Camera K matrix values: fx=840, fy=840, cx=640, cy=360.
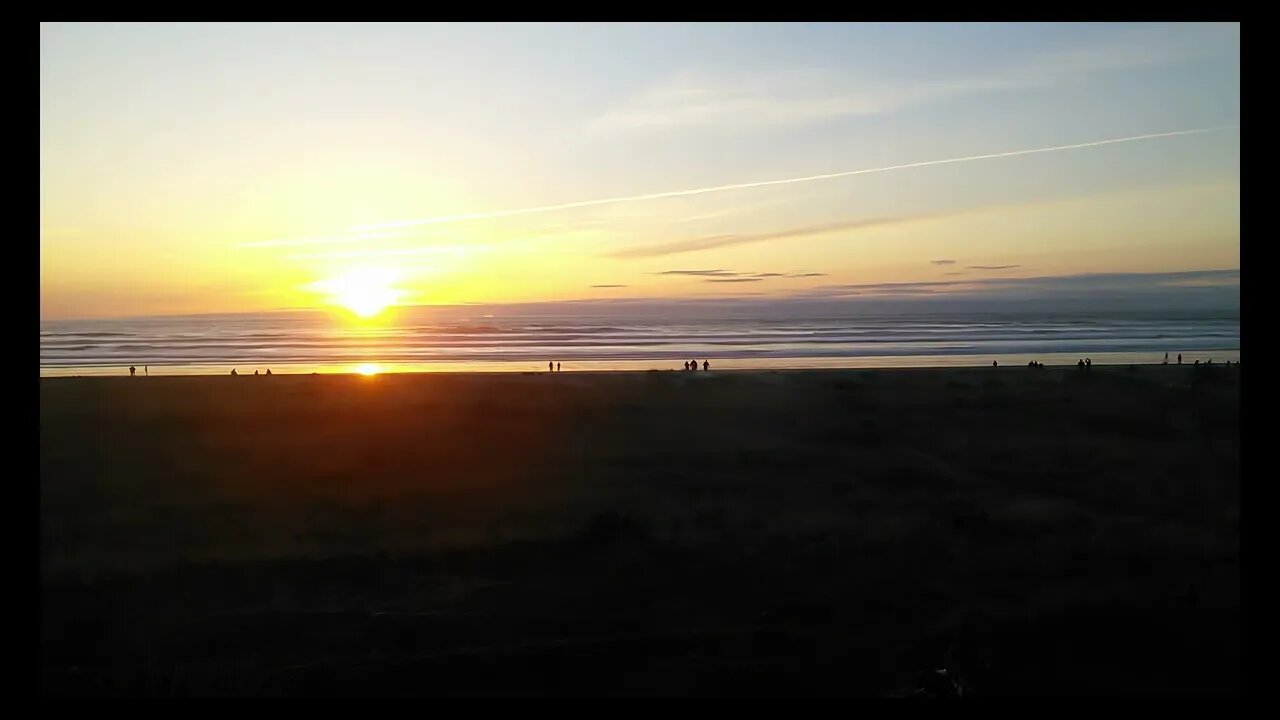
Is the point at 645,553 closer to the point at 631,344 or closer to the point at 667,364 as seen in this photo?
the point at 667,364

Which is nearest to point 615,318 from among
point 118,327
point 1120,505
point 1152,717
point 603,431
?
point 118,327

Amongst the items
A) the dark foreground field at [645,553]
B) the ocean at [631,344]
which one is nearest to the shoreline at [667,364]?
the ocean at [631,344]

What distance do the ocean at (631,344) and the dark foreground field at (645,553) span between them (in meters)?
14.7

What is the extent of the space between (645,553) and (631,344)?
39.1 m

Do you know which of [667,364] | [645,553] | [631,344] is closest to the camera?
[645,553]

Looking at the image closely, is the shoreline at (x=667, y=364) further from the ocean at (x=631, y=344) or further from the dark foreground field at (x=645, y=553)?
the dark foreground field at (x=645, y=553)

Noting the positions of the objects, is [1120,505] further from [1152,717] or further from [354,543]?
[354,543]

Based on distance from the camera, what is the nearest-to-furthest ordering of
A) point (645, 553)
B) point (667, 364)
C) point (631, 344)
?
point (645, 553) → point (667, 364) → point (631, 344)

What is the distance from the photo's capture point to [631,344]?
48.2 metres

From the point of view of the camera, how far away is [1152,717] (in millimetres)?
4363

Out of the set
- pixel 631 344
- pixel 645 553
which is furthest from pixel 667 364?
pixel 645 553

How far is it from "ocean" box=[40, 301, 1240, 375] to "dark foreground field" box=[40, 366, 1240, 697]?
14.7 m

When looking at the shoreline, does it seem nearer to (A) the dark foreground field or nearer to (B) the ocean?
(B) the ocean
